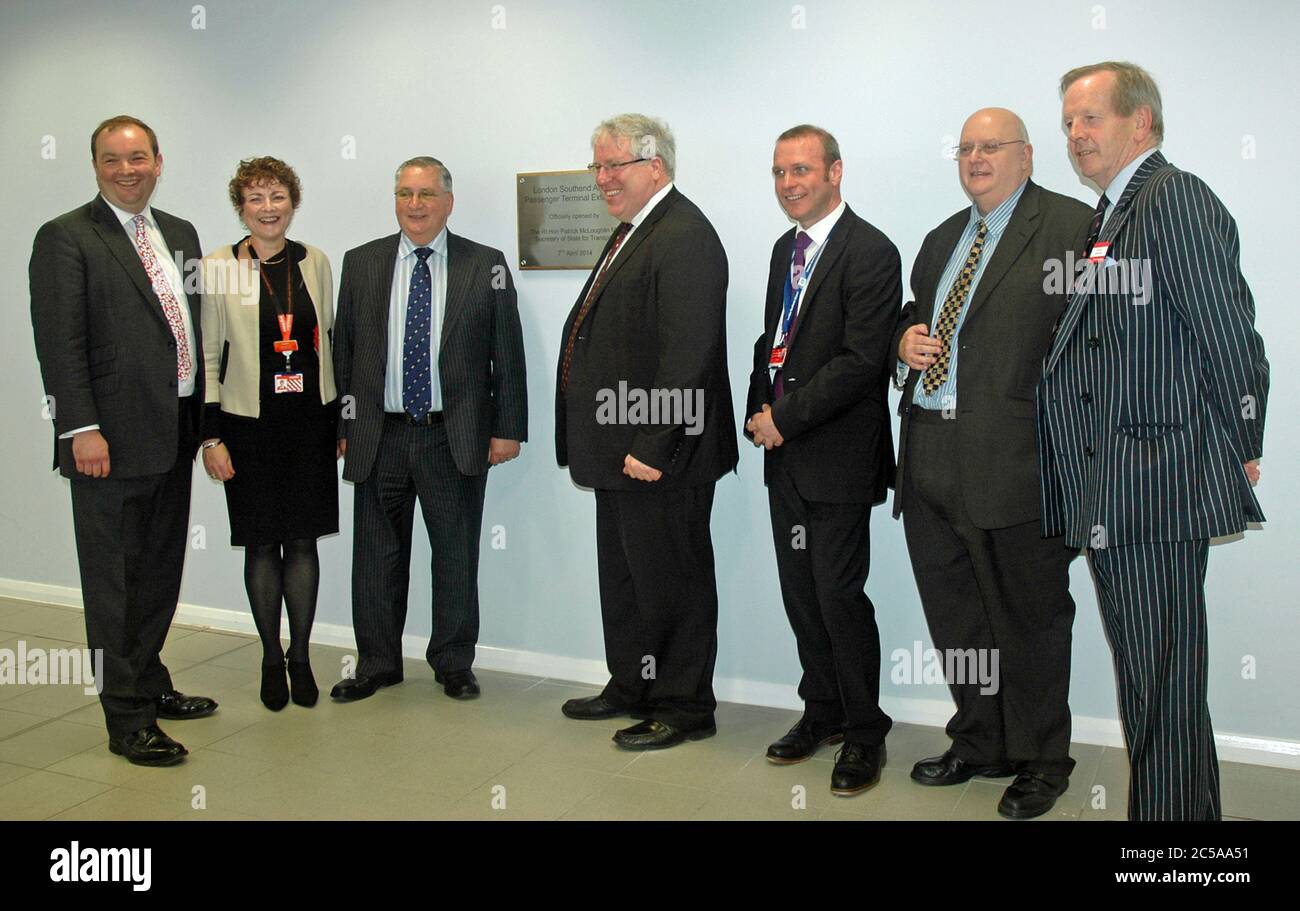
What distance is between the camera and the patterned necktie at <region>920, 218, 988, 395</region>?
10.2ft

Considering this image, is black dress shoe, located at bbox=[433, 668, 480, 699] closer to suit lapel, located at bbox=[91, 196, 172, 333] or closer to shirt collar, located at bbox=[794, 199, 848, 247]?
suit lapel, located at bbox=[91, 196, 172, 333]

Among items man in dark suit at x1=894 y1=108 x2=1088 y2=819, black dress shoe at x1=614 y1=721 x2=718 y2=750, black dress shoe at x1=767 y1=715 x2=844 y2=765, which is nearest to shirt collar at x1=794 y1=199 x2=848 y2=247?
man in dark suit at x1=894 y1=108 x2=1088 y2=819

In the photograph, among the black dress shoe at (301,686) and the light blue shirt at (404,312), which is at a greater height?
the light blue shirt at (404,312)

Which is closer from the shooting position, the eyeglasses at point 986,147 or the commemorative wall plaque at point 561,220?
the eyeglasses at point 986,147

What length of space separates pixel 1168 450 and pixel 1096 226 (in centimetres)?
63

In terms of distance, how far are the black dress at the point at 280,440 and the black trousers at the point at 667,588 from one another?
1057 millimetres

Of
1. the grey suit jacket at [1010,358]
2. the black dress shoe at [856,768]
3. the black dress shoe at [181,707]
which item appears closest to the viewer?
the grey suit jacket at [1010,358]

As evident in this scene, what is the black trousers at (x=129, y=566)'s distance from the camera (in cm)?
349

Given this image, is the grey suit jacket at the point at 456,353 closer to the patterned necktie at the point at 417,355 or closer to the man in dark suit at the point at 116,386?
the patterned necktie at the point at 417,355

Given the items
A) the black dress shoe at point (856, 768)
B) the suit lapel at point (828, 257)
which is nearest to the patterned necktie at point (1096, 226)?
the suit lapel at point (828, 257)

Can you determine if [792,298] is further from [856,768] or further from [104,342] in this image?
[104,342]

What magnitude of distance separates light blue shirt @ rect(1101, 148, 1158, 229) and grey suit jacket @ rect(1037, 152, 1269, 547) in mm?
18
